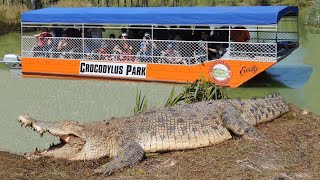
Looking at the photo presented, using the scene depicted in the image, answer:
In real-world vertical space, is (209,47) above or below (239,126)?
above

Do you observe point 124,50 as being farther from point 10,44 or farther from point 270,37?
point 10,44

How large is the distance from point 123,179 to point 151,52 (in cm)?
834

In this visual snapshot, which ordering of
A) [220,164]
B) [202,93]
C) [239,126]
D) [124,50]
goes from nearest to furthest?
[220,164]
[239,126]
[202,93]
[124,50]

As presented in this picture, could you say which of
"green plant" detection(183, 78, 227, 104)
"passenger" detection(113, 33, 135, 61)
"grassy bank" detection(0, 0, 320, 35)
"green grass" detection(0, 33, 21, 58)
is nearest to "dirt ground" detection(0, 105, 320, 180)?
"green plant" detection(183, 78, 227, 104)

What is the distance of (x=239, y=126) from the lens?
19.3 feet

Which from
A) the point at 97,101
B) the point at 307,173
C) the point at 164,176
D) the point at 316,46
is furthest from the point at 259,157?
the point at 316,46

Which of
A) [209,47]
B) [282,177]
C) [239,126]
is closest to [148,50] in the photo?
[209,47]

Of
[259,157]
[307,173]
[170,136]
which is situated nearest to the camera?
[307,173]

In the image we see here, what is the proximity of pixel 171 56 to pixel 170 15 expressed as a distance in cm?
101

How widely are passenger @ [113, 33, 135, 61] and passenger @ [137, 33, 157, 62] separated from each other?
283 mm

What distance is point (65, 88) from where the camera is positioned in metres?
12.6

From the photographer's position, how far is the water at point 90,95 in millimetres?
8695

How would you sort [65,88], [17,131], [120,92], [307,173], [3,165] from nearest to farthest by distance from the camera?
[307,173], [3,165], [17,131], [120,92], [65,88]

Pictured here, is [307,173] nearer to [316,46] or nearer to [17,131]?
[17,131]
